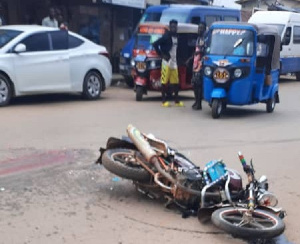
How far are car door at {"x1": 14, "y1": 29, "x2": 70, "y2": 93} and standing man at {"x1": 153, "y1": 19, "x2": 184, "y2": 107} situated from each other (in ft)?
7.30

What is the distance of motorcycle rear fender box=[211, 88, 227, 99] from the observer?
12408mm

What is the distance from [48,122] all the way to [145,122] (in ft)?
6.07

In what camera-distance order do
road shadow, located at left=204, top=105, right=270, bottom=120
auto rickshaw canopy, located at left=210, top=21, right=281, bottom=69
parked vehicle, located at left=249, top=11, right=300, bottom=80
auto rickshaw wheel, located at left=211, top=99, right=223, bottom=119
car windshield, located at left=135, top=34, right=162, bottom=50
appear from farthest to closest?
parked vehicle, located at left=249, top=11, right=300, bottom=80
car windshield, located at left=135, top=34, right=162, bottom=50
road shadow, located at left=204, top=105, right=270, bottom=120
auto rickshaw canopy, located at left=210, top=21, right=281, bottom=69
auto rickshaw wheel, located at left=211, top=99, right=223, bottom=119

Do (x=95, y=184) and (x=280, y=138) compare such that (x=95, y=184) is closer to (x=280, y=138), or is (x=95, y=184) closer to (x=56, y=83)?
(x=280, y=138)

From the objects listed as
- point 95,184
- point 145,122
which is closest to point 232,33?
point 145,122

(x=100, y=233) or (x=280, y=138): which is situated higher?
(x=100, y=233)

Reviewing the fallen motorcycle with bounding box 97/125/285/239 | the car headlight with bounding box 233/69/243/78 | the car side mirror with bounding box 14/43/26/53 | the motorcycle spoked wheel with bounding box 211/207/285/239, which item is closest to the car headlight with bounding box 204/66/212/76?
the car headlight with bounding box 233/69/243/78

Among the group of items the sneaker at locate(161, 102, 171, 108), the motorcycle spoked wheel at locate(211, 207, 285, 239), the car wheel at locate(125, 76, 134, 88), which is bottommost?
the car wheel at locate(125, 76, 134, 88)

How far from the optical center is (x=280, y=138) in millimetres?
10422

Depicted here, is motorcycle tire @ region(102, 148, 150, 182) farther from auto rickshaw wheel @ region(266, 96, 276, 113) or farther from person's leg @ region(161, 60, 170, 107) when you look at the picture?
auto rickshaw wheel @ region(266, 96, 276, 113)

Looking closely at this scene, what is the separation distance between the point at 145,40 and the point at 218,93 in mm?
4168

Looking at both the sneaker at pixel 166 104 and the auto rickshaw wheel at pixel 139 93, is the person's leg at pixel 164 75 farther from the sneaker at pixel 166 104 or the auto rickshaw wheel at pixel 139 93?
the auto rickshaw wheel at pixel 139 93

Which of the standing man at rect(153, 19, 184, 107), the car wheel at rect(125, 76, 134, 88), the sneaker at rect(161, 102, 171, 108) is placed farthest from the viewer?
the car wheel at rect(125, 76, 134, 88)

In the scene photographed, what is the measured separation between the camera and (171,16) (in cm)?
1845
